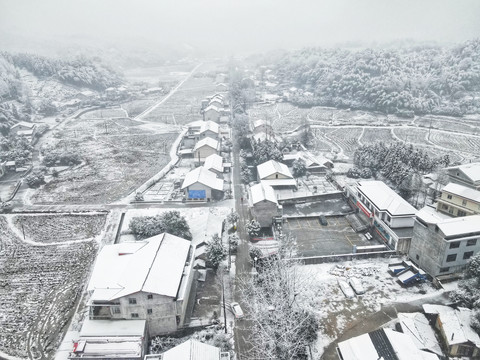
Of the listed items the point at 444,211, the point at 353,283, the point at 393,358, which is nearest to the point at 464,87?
the point at 444,211

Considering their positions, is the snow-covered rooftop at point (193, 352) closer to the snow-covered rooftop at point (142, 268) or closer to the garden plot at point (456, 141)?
the snow-covered rooftop at point (142, 268)

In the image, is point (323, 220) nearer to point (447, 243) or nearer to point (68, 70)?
point (447, 243)

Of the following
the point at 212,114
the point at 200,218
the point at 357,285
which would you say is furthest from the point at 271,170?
the point at 212,114

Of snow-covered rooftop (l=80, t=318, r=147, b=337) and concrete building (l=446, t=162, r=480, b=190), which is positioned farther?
concrete building (l=446, t=162, r=480, b=190)

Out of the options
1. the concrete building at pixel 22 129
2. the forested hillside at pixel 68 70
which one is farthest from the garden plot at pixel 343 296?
the forested hillside at pixel 68 70

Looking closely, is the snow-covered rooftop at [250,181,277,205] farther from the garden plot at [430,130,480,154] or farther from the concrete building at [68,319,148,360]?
the garden plot at [430,130,480,154]

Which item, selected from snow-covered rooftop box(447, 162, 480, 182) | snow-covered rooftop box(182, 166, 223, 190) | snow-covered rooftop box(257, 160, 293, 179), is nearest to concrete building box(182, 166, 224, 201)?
snow-covered rooftop box(182, 166, 223, 190)

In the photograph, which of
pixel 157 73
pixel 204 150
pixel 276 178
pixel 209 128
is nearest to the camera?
pixel 276 178
